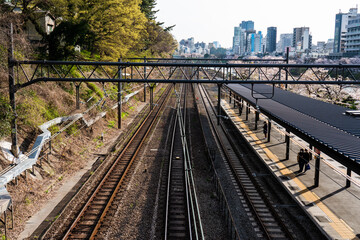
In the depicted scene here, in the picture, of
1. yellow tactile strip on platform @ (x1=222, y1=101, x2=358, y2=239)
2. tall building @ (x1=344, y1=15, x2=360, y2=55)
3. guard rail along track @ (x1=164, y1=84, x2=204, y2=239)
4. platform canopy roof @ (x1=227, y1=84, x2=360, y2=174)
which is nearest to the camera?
guard rail along track @ (x1=164, y1=84, x2=204, y2=239)

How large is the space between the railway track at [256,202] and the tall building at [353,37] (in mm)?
110765

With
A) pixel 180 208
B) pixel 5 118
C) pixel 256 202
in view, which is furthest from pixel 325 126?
pixel 5 118

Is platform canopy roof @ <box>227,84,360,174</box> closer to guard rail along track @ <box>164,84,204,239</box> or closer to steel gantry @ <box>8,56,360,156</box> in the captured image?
steel gantry @ <box>8,56,360,156</box>

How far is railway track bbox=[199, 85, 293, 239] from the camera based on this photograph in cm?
1187

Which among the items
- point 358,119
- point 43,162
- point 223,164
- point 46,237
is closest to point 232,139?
point 223,164

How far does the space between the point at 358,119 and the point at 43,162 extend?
1776 centimetres

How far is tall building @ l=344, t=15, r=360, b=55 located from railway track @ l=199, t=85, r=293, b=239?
363ft

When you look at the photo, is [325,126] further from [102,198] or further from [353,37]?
[353,37]

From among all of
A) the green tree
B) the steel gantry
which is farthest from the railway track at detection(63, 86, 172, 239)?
the green tree

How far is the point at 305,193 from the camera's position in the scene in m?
15.2

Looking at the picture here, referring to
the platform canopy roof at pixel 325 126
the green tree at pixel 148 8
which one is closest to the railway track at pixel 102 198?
the platform canopy roof at pixel 325 126

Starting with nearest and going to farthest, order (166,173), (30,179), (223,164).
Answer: (30,179), (166,173), (223,164)

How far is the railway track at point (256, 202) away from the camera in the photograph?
11.9m

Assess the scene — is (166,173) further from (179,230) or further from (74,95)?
(74,95)
